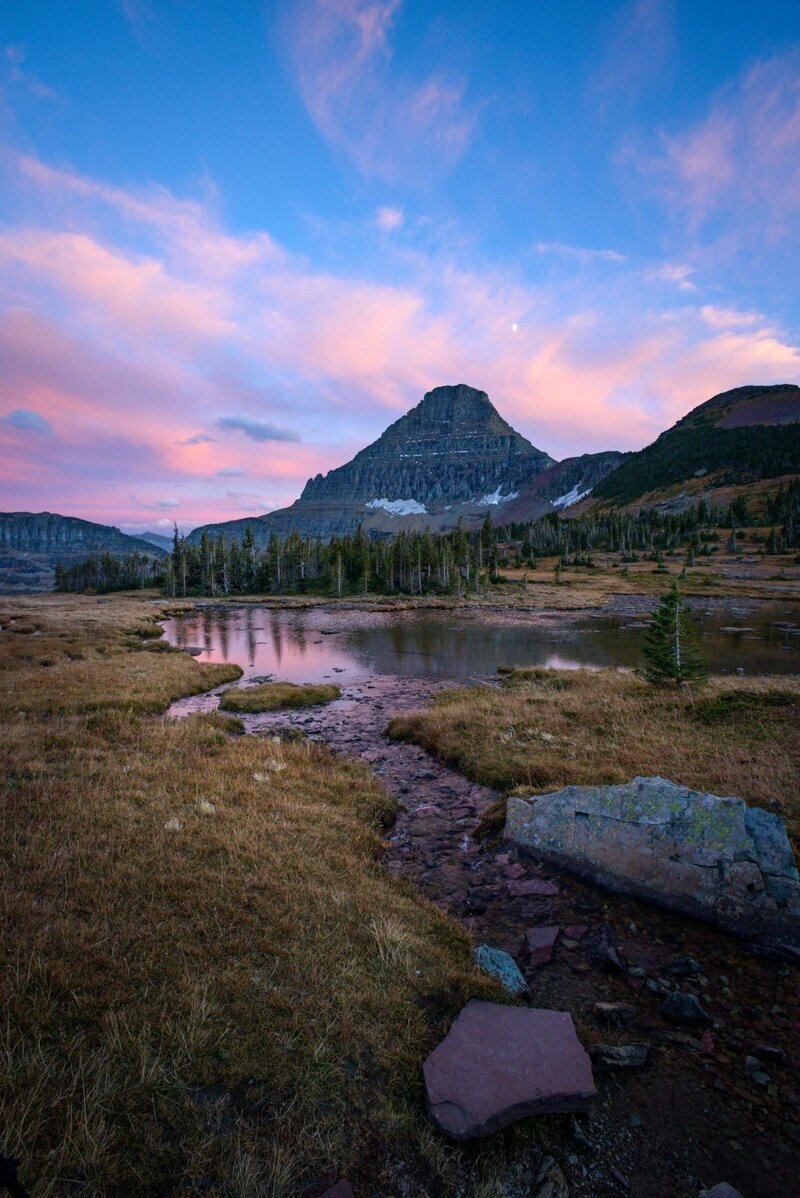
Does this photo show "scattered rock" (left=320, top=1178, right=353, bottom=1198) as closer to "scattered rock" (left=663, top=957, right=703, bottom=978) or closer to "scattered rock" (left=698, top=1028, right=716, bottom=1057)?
"scattered rock" (left=698, top=1028, right=716, bottom=1057)

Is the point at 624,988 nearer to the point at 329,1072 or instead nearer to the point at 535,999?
the point at 535,999

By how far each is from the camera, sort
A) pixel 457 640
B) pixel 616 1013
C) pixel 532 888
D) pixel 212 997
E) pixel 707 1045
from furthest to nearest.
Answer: pixel 457 640 < pixel 532 888 < pixel 616 1013 < pixel 707 1045 < pixel 212 997

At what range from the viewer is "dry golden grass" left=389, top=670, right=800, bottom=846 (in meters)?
11.7

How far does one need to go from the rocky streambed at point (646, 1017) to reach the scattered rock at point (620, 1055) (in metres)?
0.01

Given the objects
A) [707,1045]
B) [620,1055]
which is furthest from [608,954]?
[620,1055]

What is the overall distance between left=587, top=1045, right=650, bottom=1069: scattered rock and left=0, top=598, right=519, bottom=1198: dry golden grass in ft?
3.85

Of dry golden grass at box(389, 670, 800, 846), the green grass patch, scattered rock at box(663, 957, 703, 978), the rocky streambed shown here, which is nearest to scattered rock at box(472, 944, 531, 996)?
the rocky streambed

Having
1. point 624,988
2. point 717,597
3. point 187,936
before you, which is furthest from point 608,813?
point 717,597

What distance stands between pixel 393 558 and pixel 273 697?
82645 millimetres

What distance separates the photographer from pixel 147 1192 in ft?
11.4

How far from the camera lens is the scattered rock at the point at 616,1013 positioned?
5.87 meters

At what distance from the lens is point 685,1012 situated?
5.83 meters

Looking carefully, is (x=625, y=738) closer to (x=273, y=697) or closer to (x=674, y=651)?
(x=674, y=651)

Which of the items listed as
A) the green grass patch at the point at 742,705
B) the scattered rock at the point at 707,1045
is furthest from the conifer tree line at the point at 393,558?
the scattered rock at the point at 707,1045
